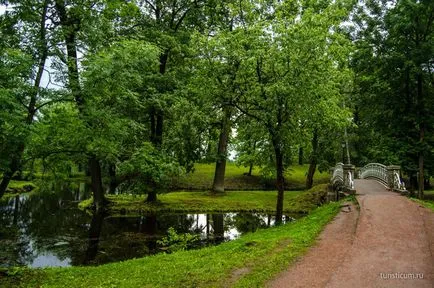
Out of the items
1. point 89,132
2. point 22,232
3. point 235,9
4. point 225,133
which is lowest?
point 22,232

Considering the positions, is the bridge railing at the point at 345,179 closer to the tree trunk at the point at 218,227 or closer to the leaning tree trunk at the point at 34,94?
the tree trunk at the point at 218,227

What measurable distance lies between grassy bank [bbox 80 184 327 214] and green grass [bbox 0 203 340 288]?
13.7m

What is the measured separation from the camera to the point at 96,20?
12.5 metres

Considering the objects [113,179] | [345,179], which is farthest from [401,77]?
[113,179]

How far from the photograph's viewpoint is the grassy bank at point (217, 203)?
2753 centimetres

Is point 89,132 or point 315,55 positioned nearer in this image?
point 89,132

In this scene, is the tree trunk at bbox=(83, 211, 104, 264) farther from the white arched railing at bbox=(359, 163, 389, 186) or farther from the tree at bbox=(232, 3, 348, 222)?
the white arched railing at bbox=(359, 163, 389, 186)

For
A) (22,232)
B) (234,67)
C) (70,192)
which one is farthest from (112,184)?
(234,67)

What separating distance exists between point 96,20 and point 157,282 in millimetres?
8065

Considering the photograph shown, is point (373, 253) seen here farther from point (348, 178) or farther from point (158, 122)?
point (158, 122)

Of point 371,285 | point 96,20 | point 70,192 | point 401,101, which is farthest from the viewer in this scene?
point 70,192

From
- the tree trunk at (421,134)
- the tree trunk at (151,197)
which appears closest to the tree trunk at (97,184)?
the tree trunk at (151,197)

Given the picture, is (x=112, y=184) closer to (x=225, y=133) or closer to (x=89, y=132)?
(x=225, y=133)

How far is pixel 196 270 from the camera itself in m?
11.0
